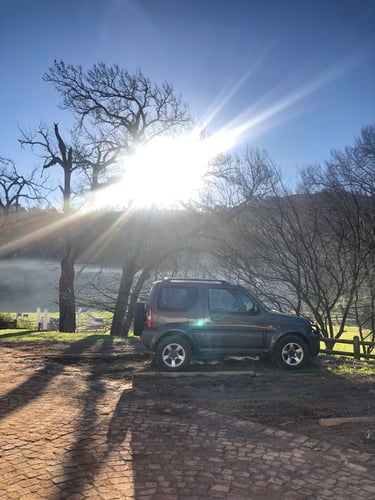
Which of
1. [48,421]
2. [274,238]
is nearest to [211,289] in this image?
[48,421]

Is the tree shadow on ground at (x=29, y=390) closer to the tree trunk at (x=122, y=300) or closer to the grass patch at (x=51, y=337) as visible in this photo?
the grass patch at (x=51, y=337)

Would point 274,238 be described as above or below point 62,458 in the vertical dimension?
above

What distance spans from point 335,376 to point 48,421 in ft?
18.3

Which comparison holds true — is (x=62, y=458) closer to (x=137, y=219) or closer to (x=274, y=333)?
(x=274, y=333)

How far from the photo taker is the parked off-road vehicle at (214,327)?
899 cm

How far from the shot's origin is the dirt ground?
18.5ft

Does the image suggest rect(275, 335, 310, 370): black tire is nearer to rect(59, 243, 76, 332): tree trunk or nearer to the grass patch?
the grass patch

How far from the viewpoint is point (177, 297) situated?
9.28 meters

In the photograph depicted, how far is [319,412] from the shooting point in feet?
20.1

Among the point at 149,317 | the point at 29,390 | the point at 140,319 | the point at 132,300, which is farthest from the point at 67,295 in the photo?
the point at 29,390

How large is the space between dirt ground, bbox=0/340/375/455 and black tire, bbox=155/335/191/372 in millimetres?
258

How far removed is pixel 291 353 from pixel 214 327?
5.77ft

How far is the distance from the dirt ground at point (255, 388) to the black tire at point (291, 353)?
0.79 feet

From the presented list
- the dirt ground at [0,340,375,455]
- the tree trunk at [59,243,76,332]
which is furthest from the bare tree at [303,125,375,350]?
the tree trunk at [59,243,76,332]
